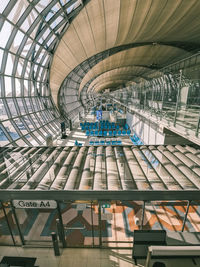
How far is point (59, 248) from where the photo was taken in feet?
20.5

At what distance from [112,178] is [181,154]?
4.08 m

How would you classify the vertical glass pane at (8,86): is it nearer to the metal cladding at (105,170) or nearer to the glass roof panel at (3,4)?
the glass roof panel at (3,4)

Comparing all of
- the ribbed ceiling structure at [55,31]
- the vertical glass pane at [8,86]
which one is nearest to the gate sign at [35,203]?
the ribbed ceiling structure at [55,31]

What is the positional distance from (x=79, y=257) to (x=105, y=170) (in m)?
3.44

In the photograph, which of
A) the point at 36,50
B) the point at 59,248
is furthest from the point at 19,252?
the point at 36,50

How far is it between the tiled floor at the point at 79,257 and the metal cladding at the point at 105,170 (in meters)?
2.82

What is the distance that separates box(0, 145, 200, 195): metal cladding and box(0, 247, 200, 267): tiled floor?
111 inches

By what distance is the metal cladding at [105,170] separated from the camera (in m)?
5.56

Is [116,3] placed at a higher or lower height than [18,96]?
higher

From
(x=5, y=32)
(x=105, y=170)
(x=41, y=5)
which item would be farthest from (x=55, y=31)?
(x=105, y=170)

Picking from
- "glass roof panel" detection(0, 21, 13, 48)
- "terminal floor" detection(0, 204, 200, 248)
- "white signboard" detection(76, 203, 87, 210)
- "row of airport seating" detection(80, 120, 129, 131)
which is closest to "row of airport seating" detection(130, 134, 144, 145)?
"row of airport seating" detection(80, 120, 129, 131)

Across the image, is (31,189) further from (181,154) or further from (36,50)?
(36,50)

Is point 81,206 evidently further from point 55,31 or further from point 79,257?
point 55,31

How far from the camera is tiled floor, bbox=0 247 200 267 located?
5.55m
